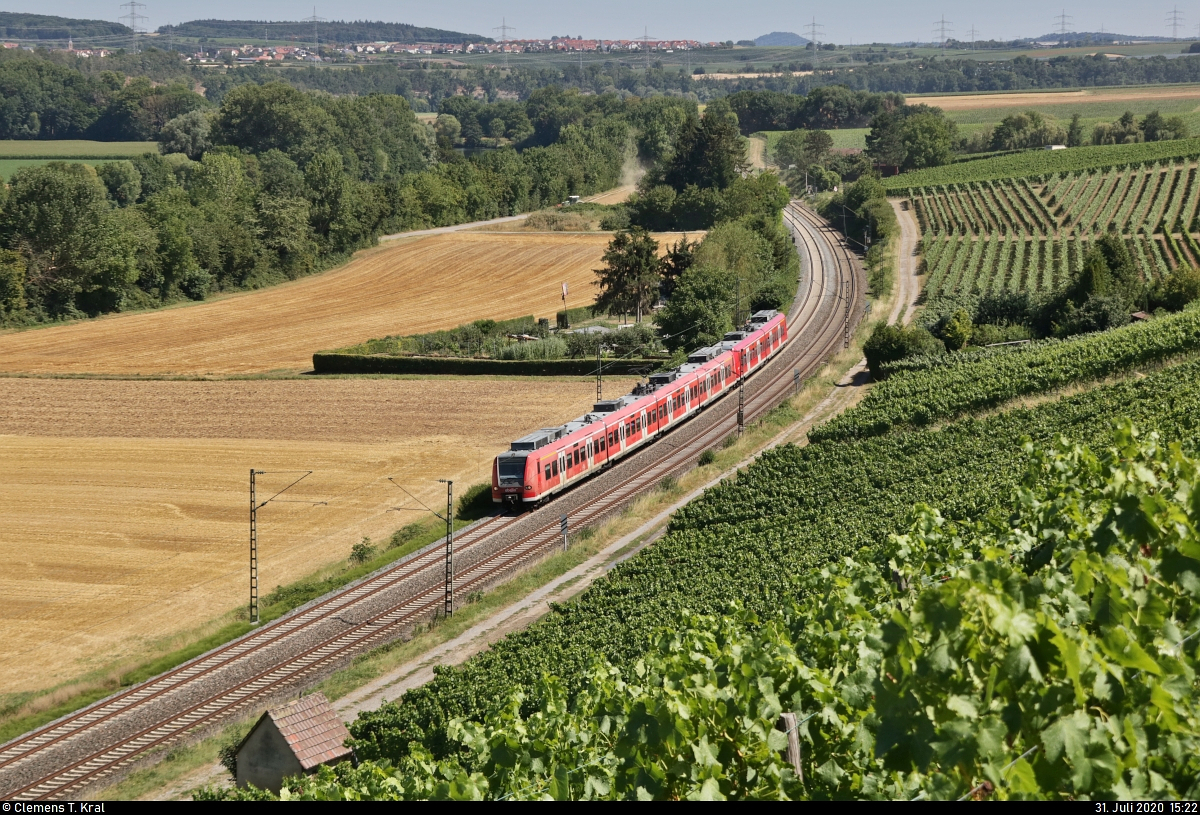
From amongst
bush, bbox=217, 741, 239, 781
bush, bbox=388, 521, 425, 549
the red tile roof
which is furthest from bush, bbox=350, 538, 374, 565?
the red tile roof

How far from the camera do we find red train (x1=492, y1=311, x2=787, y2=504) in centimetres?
4316

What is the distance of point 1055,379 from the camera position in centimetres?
4491

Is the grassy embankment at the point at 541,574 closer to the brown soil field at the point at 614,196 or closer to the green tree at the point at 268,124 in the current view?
the brown soil field at the point at 614,196

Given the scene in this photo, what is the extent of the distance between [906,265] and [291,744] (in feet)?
277

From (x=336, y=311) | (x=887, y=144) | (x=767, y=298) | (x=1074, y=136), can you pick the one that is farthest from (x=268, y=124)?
(x=767, y=298)

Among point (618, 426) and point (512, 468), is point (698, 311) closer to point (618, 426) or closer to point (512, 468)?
point (618, 426)

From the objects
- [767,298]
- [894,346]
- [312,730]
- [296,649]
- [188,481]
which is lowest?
[296,649]

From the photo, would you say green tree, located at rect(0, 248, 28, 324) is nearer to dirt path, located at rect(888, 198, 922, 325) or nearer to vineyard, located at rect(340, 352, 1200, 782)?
dirt path, located at rect(888, 198, 922, 325)

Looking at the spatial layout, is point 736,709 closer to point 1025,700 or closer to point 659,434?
point 1025,700

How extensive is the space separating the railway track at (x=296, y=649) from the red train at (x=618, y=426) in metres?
0.87

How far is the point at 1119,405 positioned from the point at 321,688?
83.0 feet

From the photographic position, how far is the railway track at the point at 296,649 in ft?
87.6

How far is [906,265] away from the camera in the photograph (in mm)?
99250

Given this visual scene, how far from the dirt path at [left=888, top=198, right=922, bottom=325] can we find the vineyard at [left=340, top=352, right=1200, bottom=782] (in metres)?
41.2
